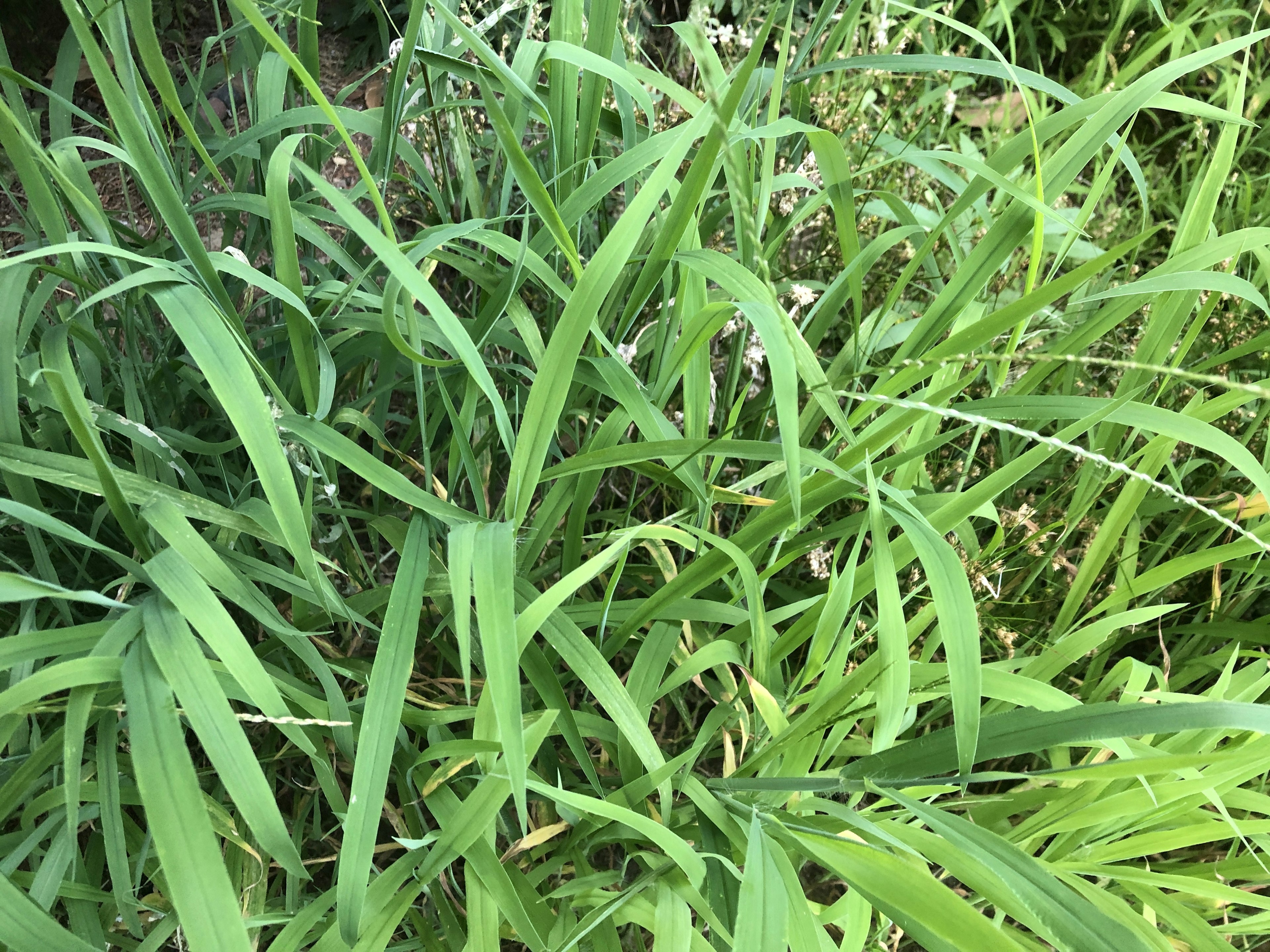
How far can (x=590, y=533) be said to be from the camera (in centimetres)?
98

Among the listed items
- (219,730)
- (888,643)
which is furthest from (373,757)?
(888,643)

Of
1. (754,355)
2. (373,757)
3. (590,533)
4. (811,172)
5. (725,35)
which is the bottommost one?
(590,533)

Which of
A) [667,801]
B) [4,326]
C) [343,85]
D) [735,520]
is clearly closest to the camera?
[4,326]

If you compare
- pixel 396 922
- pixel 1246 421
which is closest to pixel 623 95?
pixel 396 922

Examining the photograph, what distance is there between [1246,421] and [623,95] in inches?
38.3

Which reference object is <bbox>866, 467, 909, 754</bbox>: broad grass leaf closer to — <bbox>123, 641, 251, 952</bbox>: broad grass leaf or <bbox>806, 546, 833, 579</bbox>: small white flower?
<bbox>806, 546, 833, 579</bbox>: small white flower

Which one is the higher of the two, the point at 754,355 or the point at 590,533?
the point at 754,355

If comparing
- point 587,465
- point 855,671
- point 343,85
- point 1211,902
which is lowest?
point 1211,902

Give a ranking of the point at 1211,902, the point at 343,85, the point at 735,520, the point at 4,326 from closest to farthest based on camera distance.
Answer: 1. the point at 4,326
2. the point at 1211,902
3. the point at 735,520
4. the point at 343,85

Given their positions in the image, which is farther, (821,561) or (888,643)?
(821,561)

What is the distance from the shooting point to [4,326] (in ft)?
1.74

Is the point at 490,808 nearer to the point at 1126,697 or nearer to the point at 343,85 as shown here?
the point at 1126,697

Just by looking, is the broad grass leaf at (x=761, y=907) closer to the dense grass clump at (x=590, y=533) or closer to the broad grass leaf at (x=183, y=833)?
the dense grass clump at (x=590, y=533)

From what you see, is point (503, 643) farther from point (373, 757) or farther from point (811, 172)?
point (811, 172)
